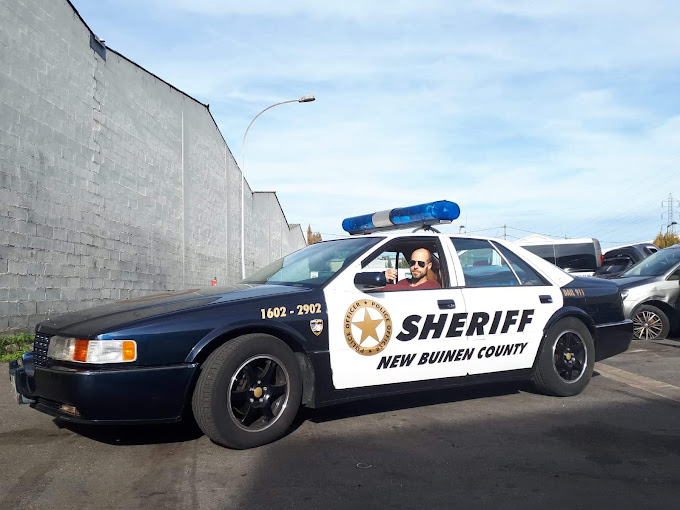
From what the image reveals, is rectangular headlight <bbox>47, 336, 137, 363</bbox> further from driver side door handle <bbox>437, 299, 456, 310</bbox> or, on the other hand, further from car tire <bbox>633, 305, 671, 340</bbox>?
car tire <bbox>633, 305, 671, 340</bbox>

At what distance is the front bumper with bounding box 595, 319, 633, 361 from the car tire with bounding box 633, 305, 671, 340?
4.51 metres

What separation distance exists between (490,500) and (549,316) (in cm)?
273

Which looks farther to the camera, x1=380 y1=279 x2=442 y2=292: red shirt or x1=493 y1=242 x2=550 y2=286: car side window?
x1=493 y1=242 x2=550 y2=286: car side window

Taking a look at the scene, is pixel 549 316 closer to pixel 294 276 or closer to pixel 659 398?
pixel 659 398

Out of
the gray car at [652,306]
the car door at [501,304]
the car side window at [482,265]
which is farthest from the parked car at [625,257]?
the car side window at [482,265]

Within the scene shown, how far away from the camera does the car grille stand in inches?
167

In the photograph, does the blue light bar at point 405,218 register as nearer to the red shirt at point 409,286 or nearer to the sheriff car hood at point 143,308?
the red shirt at point 409,286

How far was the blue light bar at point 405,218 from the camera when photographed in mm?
5852

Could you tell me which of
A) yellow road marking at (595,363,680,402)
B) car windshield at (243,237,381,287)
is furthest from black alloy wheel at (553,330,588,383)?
car windshield at (243,237,381,287)

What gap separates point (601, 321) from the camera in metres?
6.13

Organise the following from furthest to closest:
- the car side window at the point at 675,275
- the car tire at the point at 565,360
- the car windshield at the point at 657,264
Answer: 1. the car windshield at the point at 657,264
2. the car side window at the point at 675,275
3. the car tire at the point at 565,360

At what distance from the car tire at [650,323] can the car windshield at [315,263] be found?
682 cm

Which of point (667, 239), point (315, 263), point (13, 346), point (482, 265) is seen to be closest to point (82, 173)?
point (13, 346)

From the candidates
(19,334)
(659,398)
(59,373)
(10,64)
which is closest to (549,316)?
(659,398)
